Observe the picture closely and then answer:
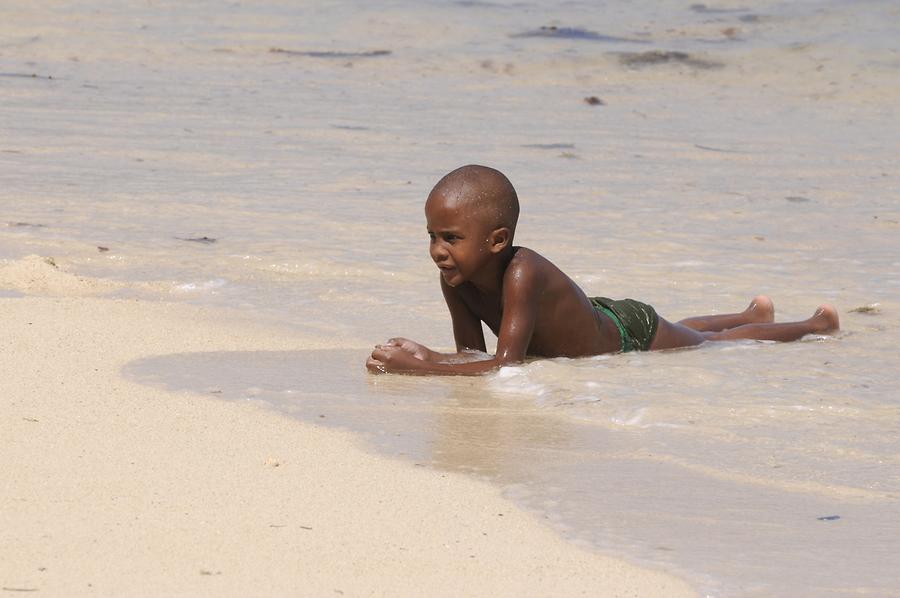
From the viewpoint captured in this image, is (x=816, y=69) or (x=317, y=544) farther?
(x=816, y=69)

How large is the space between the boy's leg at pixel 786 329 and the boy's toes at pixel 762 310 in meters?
0.12

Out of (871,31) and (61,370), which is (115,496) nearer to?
(61,370)

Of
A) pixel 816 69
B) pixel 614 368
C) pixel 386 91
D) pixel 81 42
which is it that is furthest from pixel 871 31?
pixel 614 368

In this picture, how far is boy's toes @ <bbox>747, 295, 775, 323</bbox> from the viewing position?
5.66 meters

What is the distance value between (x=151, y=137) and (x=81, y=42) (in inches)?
193

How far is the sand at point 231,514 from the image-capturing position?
8.58ft

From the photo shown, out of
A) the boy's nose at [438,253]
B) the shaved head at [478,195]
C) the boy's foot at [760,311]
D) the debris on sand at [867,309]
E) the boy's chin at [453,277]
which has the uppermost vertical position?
the shaved head at [478,195]

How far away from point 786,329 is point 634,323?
2.38 ft

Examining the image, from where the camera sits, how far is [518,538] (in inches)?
115

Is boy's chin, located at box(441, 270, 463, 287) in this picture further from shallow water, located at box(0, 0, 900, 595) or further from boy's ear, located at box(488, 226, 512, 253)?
shallow water, located at box(0, 0, 900, 595)

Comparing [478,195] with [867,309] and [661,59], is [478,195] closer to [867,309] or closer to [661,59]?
[867,309]

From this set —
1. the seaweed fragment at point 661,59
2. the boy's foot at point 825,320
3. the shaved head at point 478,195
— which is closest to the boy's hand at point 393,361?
the shaved head at point 478,195

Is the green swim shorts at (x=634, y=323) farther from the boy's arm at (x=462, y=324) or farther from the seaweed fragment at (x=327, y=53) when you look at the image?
the seaweed fragment at (x=327, y=53)

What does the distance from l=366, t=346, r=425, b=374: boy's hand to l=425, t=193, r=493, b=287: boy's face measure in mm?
363
